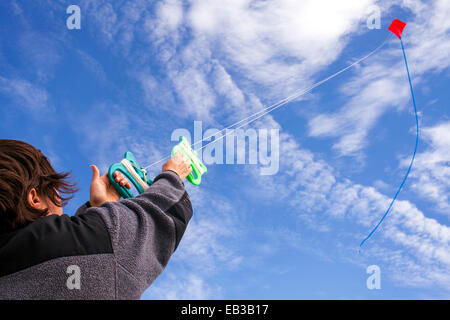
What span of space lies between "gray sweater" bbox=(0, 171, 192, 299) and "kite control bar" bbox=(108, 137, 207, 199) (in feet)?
2.04

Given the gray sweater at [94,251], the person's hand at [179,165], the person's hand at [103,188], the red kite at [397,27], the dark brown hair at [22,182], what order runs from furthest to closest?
the red kite at [397,27], the person's hand at [103,188], the person's hand at [179,165], the dark brown hair at [22,182], the gray sweater at [94,251]

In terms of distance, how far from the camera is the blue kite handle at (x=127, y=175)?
1914 mm

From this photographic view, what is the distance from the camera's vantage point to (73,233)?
43.4 inches

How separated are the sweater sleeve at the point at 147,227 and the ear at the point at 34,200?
14cm

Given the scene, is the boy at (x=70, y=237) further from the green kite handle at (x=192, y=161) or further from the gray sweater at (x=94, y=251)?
the green kite handle at (x=192, y=161)

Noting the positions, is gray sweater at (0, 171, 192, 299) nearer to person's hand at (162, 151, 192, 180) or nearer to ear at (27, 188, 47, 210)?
ear at (27, 188, 47, 210)

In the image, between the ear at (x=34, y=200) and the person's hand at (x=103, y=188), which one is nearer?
the ear at (x=34, y=200)

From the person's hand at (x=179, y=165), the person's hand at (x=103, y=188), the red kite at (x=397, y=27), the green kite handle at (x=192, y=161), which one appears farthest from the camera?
the red kite at (x=397, y=27)

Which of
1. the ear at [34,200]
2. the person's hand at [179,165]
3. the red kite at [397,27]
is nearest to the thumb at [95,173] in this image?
the person's hand at [179,165]

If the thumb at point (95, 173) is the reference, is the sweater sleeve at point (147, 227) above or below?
below

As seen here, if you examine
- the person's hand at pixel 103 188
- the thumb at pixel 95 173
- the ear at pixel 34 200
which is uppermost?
the thumb at pixel 95 173

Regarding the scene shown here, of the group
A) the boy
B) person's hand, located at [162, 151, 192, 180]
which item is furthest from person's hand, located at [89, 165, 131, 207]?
the boy

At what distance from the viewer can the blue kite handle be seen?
191 centimetres
